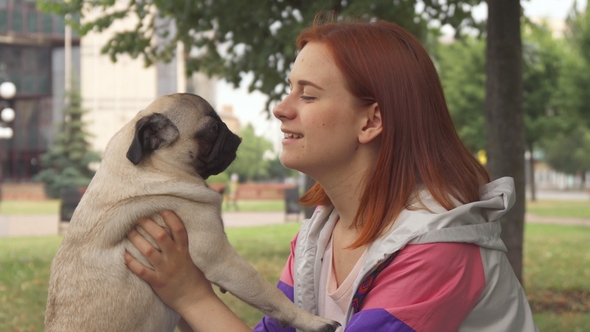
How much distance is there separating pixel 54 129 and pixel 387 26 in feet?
139

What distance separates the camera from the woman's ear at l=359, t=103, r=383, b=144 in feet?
6.91

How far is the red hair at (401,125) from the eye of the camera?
2.03 m

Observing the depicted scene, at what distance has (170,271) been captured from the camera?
7.20 feet

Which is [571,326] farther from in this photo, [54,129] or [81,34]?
[54,129]

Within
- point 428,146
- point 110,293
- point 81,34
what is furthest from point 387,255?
point 81,34

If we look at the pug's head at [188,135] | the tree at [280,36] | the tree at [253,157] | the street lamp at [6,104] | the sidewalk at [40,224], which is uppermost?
the tree at [280,36]

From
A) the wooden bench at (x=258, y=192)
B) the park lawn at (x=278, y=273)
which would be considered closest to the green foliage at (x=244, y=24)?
the park lawn at (x=278, y=273)

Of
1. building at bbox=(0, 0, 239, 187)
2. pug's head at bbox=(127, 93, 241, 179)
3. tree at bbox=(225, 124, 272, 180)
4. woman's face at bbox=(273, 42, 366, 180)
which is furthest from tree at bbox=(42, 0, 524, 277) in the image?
tree at bbox=(225, 124, 272, 180)

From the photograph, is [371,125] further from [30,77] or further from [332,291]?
[30,77]

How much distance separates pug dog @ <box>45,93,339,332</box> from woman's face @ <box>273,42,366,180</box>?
16.9 inches

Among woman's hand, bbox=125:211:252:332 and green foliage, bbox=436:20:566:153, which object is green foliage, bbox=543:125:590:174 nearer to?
green foliage, bbox=436:20:566:153

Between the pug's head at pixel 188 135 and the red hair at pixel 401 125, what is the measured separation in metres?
0.77

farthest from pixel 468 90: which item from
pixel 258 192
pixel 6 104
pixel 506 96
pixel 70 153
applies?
pixel 506 96

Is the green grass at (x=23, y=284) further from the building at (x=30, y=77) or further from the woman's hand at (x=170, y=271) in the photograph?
the building at (x=30, y=77)
